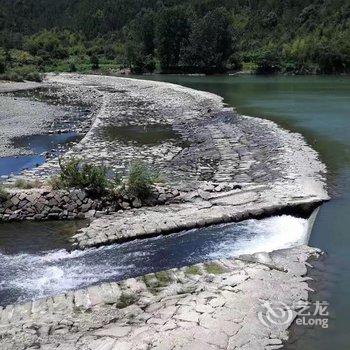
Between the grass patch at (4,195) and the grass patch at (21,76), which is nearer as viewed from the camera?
the grass patch at (4,195)

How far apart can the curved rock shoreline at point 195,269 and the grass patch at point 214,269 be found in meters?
0.03

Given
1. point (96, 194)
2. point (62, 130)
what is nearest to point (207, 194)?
point (96, 194)

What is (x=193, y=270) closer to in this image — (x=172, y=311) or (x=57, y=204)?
(x=172, y=311)

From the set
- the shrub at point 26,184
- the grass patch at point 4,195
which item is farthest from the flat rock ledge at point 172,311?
the shrub at point 26,184

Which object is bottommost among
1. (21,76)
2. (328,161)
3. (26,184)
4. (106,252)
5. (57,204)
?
(21,76)

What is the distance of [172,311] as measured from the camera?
452 inches

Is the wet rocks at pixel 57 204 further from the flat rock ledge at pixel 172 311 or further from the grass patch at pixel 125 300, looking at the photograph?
the grass patch at pixel 125 300

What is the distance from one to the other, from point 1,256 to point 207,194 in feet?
27.2

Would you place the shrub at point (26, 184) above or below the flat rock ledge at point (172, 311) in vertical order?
below

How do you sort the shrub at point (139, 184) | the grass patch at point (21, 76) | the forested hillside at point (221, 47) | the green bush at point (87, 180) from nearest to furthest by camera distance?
1. the shrub at point (139, 184)
2. the green bush at point (87, 180)
3. the grass patch at point (21, 76)
4. the forested hillside at point (221, 47)

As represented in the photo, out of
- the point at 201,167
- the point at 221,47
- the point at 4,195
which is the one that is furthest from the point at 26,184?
the point at 221,47

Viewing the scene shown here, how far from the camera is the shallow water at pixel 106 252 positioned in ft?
45.5

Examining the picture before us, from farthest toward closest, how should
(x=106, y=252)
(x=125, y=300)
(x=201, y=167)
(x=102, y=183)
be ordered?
1. (x=201, y=167)
2. (x=102, y=183)
3. (x=106, y=252)
4. (x=125, y=300)

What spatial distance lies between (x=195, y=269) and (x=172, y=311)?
2332 mm
